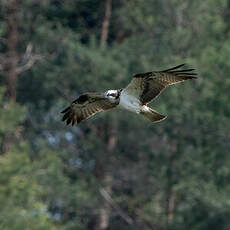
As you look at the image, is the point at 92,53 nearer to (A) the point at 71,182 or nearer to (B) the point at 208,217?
(A) the point at 71,182

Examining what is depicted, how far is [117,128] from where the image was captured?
1984 centimetres

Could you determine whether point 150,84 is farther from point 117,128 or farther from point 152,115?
point 117,128

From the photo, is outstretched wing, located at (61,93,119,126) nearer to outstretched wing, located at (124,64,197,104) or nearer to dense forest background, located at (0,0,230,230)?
outstretched wing, located at (124,64,197,104)

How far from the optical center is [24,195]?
17.4 meters

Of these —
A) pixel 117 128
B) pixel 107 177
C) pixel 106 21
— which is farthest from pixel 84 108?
pixel 106 21

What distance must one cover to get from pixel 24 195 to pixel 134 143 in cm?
400

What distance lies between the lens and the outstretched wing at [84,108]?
9.47 metres

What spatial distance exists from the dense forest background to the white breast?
832 cm

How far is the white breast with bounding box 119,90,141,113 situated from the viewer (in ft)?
28.4

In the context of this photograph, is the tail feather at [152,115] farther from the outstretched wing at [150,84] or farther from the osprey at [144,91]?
the outstretched wing at [150,84]

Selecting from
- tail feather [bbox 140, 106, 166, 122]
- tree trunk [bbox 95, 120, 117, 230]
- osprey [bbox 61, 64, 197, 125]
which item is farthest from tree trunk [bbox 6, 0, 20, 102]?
tail feather [bbox 140, 106, 166, 122]

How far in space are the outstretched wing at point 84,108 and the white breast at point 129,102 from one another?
68 cm

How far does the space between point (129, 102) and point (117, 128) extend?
11207mm

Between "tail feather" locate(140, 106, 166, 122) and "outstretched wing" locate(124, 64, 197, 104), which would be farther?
"tail feather" locate(140, 106, 166, 122)
